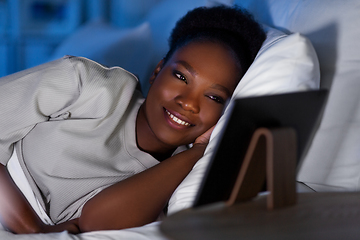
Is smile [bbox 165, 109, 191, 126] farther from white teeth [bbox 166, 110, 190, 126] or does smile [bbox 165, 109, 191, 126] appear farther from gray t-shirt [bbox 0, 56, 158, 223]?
gray t-shirt [bbox 0, 56, 158, 223]

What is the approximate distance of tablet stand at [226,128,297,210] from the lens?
565mm

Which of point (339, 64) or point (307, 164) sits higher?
point (339, 64)

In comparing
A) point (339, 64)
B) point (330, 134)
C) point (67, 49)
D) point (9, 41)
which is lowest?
point (9, 41)

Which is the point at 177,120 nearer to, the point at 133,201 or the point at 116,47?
the point at 133,201

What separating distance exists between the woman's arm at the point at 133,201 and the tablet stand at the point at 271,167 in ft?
1.34

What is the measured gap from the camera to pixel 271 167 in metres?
0.56

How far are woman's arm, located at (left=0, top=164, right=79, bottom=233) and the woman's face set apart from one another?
0.37m

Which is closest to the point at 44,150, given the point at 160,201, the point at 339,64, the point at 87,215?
the point at 87,215

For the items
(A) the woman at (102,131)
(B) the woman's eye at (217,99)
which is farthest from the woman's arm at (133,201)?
(B) the woman's eye at (217,99)

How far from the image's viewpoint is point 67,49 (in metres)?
1.74

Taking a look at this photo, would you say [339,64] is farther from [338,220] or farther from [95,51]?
[95,51]

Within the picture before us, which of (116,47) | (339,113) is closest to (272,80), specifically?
(339,113)

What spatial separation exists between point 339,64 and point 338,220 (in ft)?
1.65

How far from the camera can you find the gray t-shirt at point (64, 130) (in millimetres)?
1010
